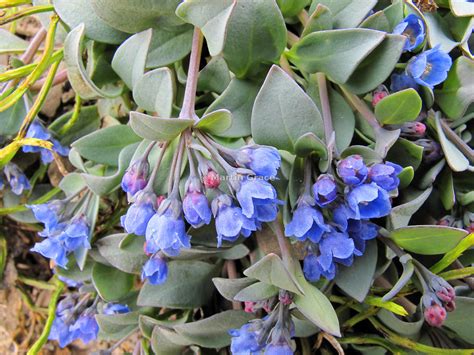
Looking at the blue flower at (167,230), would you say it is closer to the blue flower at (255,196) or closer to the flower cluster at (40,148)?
the blue flower at (255,196)

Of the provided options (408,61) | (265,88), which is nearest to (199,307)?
(265,88)

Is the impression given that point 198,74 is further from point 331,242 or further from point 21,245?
point 21,245

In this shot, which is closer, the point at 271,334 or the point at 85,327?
the point at 271,334

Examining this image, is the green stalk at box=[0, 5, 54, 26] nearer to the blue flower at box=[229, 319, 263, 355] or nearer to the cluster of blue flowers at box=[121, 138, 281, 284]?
the cluster of blue flowers at box=[121, 138, 281, 284]

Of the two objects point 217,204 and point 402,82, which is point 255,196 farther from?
point 402,82

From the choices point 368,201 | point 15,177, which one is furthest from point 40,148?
point 368,201
